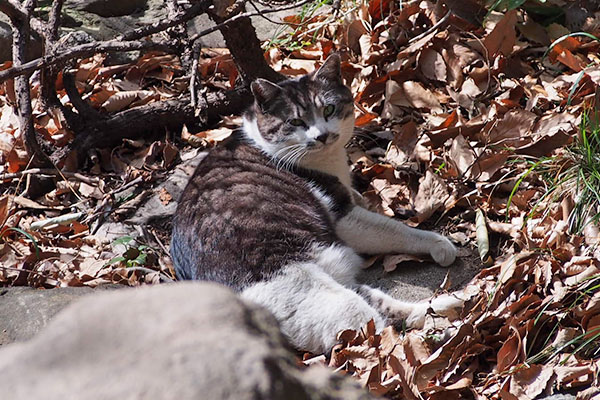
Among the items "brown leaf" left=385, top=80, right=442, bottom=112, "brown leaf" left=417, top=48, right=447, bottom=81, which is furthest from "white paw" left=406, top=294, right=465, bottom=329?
→ "brown leaf" left=417, top=48, right=447, bottom=81

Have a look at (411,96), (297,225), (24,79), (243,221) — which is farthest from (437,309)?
(24,79)

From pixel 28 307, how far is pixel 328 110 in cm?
176

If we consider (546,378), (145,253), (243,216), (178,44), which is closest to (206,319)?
(546,378)

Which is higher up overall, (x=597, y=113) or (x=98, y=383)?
(x=98, y=383)

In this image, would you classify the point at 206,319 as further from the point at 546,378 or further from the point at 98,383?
the point at 546,378

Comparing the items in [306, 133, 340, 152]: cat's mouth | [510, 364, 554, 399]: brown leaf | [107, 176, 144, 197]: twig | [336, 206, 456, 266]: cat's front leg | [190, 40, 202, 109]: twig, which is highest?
[190, 40, 202, 109]: twig

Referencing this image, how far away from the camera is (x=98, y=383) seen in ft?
3.33

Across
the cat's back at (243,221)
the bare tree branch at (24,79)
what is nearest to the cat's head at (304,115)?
the cat's back at (243,221)

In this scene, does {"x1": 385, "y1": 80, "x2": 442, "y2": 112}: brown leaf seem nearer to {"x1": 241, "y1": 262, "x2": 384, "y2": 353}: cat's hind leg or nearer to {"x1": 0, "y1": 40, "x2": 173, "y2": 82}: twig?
{"x1": 0, "y1": 40, "x2": 173, "y2": 82}: twig

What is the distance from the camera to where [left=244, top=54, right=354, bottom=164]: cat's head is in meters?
3.60

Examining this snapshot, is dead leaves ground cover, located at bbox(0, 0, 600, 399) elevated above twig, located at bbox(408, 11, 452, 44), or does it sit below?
below

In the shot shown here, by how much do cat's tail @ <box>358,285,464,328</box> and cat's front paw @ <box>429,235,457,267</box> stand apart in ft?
0.87

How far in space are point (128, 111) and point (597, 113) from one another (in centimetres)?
272

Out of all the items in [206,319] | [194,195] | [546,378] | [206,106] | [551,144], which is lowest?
[546,378]
